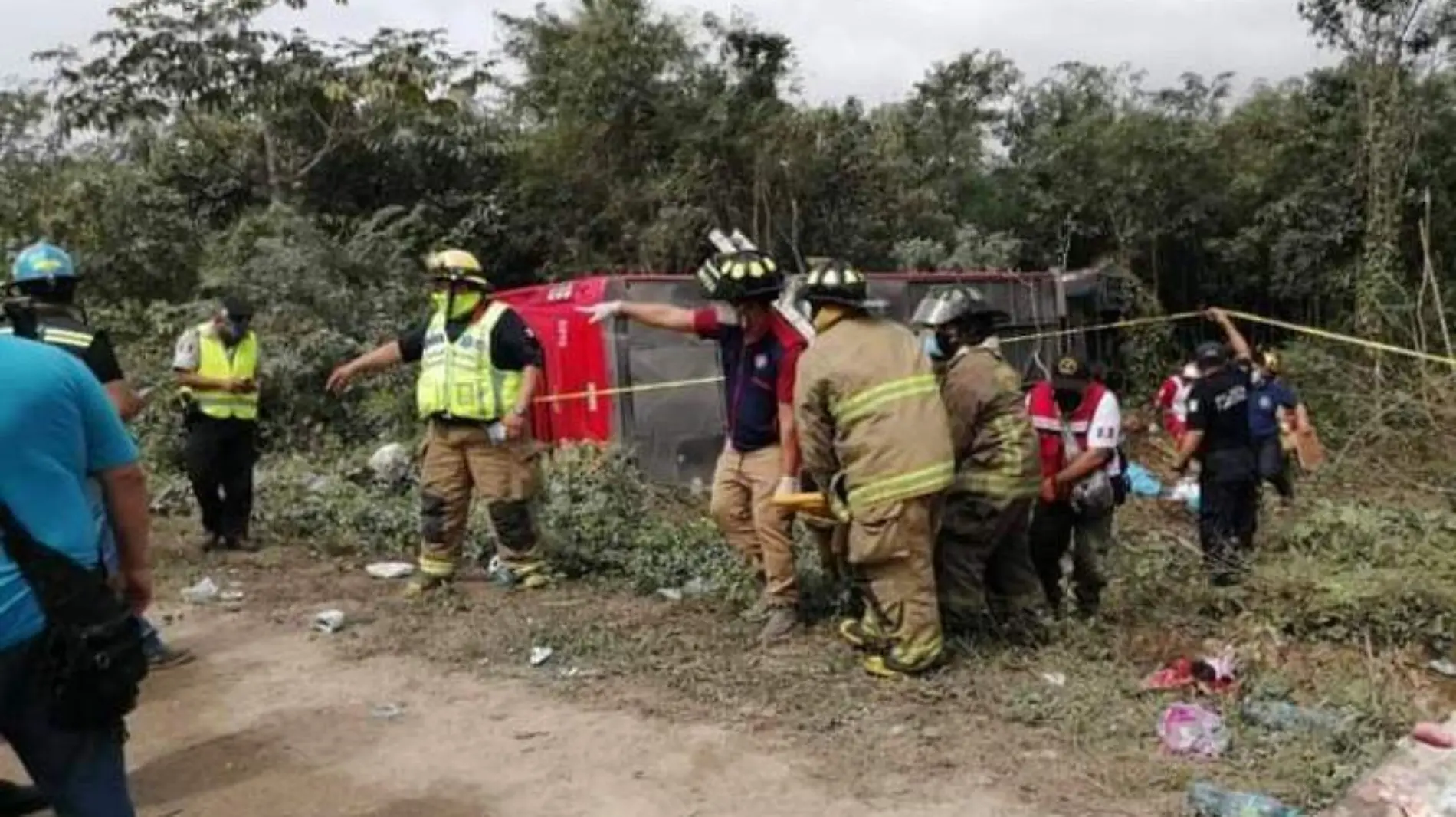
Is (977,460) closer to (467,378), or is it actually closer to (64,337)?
(467,378)

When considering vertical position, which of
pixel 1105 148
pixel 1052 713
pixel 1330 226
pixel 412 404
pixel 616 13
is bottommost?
pixel 1052 713

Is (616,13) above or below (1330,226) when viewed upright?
above

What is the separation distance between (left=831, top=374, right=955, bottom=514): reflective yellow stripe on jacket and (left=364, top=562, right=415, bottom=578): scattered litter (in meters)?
3.00

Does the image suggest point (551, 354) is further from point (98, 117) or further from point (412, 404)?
point (98, 117)

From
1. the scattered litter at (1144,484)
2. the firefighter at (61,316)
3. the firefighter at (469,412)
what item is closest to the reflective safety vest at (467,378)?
the firefighter at (469,412)

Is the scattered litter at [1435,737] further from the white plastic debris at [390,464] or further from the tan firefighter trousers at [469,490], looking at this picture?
the white plastic debris at [390,464]

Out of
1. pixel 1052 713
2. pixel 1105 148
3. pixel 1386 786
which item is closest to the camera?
pixel 1386 786

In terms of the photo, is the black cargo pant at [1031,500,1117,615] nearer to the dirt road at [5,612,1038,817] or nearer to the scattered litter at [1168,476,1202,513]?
the dirt road at [5,612,1038,817]

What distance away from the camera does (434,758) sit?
4281 mm

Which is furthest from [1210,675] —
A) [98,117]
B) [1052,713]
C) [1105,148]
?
[1105,148]

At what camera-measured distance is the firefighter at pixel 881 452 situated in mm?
4715

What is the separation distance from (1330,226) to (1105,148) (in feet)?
11.7

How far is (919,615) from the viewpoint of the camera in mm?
4773

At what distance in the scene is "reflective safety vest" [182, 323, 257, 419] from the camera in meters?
7.34
